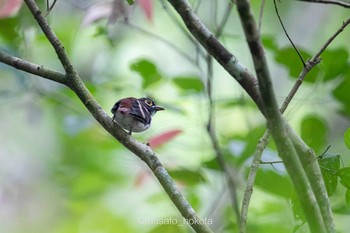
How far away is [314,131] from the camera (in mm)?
2307

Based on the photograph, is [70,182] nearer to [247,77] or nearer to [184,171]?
[184,171]

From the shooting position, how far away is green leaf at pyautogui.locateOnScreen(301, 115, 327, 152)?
7.43 feet

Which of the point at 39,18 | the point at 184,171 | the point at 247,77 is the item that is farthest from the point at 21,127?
the point at 247,77

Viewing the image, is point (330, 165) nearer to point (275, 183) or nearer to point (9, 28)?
point (275, 183)

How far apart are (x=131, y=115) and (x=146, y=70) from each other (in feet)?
2.24

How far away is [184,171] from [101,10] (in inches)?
30.4

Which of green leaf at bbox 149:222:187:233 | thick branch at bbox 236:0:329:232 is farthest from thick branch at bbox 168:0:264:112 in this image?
green leaf at bbox 149:222:187:233

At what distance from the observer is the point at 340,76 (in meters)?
2.42

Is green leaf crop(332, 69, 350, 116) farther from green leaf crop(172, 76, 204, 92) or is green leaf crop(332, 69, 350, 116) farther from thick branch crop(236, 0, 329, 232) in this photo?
thick branch crop(236, 0, 329, 232)

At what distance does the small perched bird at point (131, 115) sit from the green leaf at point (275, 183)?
1.29ft

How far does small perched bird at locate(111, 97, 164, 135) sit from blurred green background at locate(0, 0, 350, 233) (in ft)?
1.09

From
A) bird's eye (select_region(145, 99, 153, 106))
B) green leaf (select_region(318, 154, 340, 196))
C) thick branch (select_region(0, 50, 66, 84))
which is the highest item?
bird's eye (select_region(145, 99, 153, 106))

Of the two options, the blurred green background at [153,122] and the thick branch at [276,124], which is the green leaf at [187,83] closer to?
the blurred green background at [153,122]

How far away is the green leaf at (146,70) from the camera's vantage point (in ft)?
8.21
